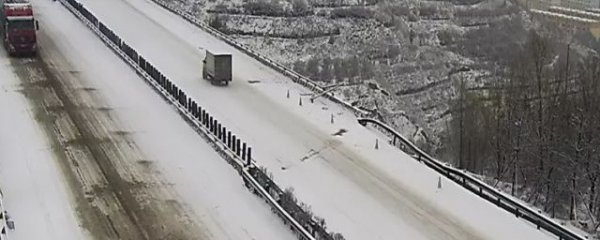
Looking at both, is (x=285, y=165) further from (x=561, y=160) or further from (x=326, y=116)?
(x=561, y=160)

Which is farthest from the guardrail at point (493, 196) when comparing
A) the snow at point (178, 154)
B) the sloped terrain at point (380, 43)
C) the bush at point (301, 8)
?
the bush at point (301, 8)

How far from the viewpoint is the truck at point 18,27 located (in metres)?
44.1

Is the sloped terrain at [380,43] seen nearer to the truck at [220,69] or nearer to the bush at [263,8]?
the bush at [263,8]

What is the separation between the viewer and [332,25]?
73375 mm

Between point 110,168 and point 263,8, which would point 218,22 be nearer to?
point 263,8

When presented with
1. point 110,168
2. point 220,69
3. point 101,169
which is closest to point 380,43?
point 220,69

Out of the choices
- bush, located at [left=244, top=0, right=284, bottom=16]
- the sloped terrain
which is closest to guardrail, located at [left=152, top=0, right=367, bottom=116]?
the sloped terrain

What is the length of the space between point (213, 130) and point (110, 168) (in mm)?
5388

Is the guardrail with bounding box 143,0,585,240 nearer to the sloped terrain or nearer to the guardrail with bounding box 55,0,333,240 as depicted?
the guardrail with bounding box 55,0,333,240

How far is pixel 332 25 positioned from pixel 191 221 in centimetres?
5119

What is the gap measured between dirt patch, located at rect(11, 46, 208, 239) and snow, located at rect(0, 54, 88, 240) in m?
0.39

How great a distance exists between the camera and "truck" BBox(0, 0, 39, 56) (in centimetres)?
4409

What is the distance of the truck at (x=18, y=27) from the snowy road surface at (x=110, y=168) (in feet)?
8.78

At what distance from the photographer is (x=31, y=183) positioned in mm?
26750
